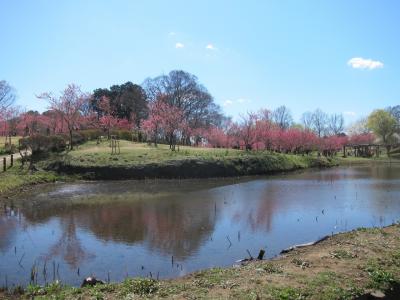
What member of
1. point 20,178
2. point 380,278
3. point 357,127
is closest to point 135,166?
point 20,178

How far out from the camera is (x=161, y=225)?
18.0 meters

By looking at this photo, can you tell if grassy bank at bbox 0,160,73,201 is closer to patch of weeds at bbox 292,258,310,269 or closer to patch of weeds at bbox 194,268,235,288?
patch of weeds at bbox 194,268,235,288

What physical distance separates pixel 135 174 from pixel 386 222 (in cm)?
2517

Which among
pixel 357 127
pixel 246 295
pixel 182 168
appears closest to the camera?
pixel 246 295

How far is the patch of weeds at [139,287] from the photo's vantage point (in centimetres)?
→ 827

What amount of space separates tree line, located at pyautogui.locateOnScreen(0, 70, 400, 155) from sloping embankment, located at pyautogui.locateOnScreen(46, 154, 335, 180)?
11695mm

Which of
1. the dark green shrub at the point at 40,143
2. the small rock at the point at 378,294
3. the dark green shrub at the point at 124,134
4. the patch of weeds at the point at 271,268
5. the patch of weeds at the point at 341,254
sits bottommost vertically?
the small rock at the point at 378,294

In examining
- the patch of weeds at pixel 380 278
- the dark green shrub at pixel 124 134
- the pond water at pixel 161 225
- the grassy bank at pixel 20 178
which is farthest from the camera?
the dark green shrub at pixel 124 134

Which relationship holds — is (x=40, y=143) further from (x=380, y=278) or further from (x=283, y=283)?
(x=380, y=278)

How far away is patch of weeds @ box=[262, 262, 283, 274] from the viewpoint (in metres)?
9.34

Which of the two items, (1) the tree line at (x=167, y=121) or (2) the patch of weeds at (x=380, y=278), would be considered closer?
(2) the patch of weeds at (x=380, y=278)

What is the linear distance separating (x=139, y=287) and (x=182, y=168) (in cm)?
3225

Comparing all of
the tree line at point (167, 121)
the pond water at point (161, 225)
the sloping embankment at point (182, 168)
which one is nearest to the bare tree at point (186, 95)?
the tree line at point (167, 121)

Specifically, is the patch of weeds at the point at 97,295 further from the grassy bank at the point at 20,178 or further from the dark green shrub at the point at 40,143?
the dark green shrub at the point at 40,143
